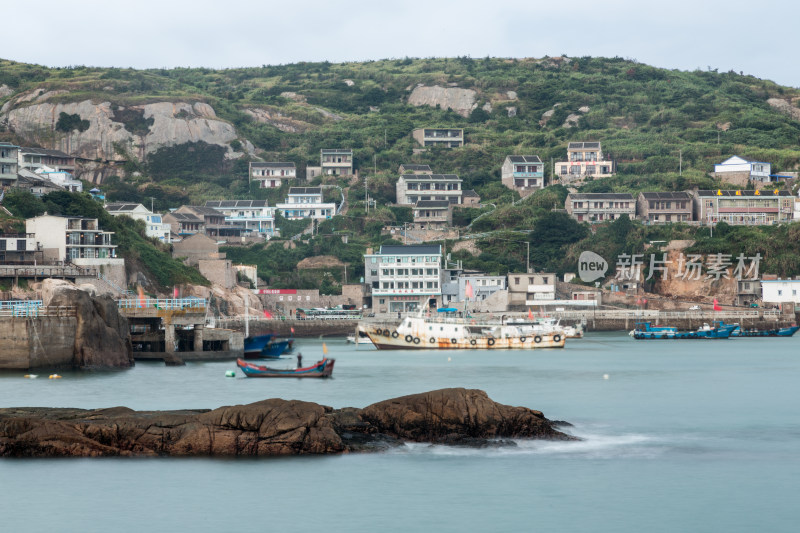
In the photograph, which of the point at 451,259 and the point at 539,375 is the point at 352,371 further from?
the point at 451,259

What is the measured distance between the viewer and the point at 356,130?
15300cm

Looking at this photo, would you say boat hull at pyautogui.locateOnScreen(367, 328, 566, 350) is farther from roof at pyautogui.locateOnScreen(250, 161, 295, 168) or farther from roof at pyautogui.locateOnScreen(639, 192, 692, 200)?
roof at pyautogui.locateOnScreen(250, 161, 295, 168)

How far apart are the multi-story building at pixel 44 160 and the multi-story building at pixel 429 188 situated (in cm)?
4031

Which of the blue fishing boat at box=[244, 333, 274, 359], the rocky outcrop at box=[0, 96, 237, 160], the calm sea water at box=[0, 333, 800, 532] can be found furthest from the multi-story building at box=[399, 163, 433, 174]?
the calm sea water at box=[0, 333, 800, 532]

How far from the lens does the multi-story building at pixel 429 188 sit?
12838cm

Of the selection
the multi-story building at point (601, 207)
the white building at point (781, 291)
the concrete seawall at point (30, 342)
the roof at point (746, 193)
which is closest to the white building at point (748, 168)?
the roof at point (746, 193)

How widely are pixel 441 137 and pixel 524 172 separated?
65.1 ft

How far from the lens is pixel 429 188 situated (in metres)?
129

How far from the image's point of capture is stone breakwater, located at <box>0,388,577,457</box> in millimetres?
30344

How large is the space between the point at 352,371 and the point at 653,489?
107ft

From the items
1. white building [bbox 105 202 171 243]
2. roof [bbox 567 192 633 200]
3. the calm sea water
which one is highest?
roof [bbox 567 192 633 200]

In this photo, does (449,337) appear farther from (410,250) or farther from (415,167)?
(415,167)

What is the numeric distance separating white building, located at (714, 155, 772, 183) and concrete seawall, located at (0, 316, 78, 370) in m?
95.4

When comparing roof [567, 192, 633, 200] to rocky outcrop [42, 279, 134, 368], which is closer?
rocky outcrop [42, 279, 134, 368]
